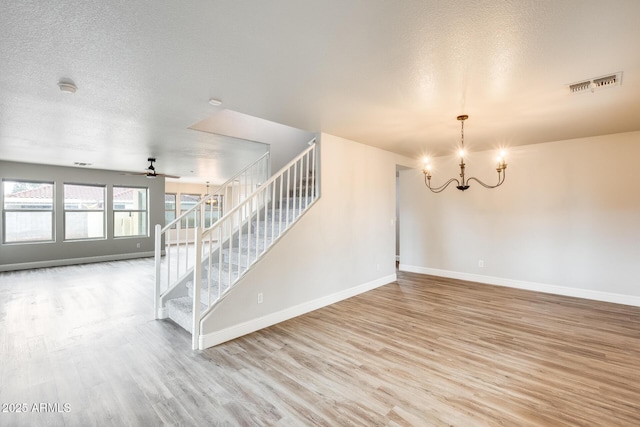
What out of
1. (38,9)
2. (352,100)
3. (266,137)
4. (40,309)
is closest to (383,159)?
(266,137)

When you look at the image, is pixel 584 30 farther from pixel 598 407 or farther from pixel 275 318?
pixel 275 318

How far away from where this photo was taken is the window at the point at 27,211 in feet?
22.5

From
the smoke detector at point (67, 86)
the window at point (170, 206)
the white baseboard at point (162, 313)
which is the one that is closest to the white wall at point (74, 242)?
the window at point (170, 206)

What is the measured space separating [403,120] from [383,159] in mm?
1856

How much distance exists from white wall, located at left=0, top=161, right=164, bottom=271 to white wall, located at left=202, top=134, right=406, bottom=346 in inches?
277

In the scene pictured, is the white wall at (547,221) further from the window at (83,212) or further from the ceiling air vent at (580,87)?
the window at (83,212)

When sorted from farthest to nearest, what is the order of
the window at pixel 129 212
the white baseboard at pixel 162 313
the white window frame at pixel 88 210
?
the window at pixel 129 212
the white window frame at pixel 88 210
the white baseboard at pixel 162 313

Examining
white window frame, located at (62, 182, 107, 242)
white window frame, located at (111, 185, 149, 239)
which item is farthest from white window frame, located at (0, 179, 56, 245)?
white window frame, located at (111, 185, 149, 239)

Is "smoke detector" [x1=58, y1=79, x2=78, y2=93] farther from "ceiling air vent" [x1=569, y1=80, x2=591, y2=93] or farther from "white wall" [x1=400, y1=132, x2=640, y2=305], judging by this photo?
"white wall" [x1=400, y1=132, x2=640, y2=305]

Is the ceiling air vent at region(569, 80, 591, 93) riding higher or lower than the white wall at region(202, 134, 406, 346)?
higher

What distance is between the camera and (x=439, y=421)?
1.96 m

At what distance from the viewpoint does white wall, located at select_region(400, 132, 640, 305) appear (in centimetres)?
441

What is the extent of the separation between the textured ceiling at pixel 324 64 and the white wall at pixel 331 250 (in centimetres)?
91

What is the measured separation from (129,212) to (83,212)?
3.64ft
